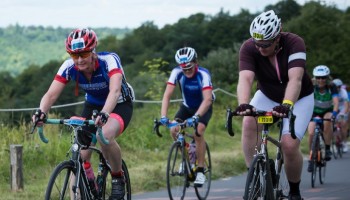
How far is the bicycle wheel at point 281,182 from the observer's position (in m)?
8.13

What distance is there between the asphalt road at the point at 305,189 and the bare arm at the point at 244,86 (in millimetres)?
4132

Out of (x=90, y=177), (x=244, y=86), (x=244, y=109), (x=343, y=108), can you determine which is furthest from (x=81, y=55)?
(x=343, y=108)

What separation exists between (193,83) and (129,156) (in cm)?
402

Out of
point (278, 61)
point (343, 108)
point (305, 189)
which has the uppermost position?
point (278, 61)

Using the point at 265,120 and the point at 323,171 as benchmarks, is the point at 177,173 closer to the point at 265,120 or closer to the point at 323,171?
the point at 323,171

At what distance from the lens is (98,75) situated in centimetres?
837

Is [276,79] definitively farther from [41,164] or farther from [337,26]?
[337,26]

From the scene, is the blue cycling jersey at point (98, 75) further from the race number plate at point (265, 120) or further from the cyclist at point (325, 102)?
the cyclist at point (325, 102)

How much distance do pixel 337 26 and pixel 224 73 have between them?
1667cm

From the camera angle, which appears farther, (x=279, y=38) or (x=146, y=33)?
(x=146, y=33)

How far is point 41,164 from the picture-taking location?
14203 mm

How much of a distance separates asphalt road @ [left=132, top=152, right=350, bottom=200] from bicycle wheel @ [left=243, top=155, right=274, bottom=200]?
429 cm

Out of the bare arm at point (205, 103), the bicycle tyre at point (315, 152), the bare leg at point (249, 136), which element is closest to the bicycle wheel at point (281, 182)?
the bare leg at point (249, 136)

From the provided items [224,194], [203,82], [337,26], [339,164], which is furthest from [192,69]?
[337,26]
